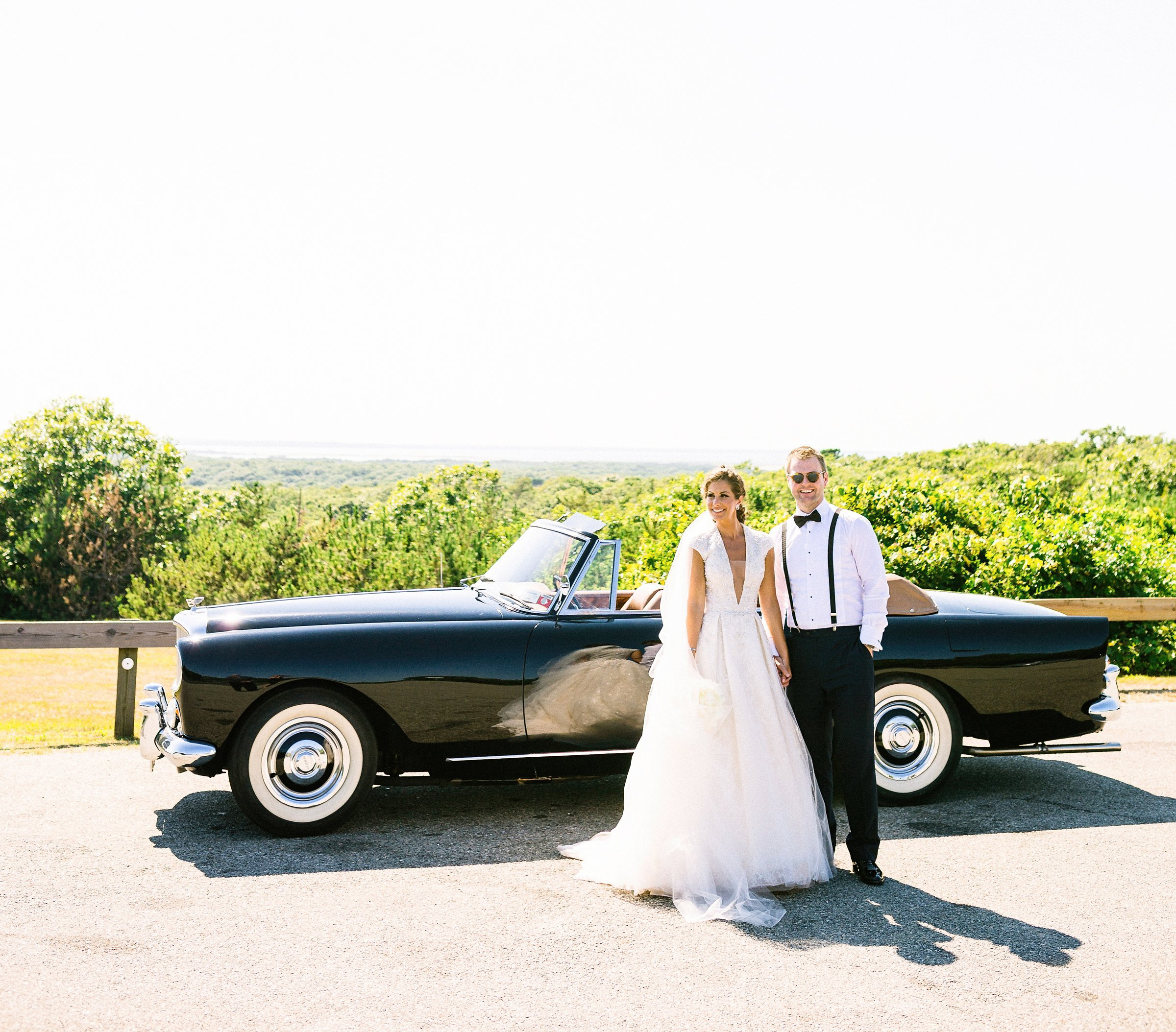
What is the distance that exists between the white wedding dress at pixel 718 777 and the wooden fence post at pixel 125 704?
4.44 meters

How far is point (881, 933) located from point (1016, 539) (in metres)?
9.05

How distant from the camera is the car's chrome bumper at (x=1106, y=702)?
629cm

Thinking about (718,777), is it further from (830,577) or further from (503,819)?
(503,819)

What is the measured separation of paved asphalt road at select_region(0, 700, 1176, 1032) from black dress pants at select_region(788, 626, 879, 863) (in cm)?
27

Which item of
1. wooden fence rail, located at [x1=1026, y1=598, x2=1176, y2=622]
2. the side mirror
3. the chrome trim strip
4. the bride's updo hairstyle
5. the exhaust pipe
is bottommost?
the exhaust pipe

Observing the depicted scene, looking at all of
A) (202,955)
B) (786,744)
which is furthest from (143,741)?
(786,744)

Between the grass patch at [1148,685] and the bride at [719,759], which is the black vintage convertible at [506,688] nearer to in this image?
the bride at [719,759]

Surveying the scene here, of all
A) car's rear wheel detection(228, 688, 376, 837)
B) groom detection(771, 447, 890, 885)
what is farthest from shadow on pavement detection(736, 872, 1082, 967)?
car's rear wheel detection(228, 688, 376, 837)

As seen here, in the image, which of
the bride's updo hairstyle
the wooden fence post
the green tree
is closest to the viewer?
the bride's updo hairstyle

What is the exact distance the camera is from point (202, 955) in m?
3.89

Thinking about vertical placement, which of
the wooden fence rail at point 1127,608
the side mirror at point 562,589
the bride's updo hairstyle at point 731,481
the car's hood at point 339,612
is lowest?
the wooden fence rail at point 1127,608

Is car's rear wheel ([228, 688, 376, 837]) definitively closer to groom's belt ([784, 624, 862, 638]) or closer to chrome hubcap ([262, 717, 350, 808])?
chrome hubcap ([262, 717, 350, 808])

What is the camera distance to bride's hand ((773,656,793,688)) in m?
5.00

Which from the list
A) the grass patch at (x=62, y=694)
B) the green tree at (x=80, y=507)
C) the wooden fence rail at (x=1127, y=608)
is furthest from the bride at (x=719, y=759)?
the green tree at (x=80, y=507)
